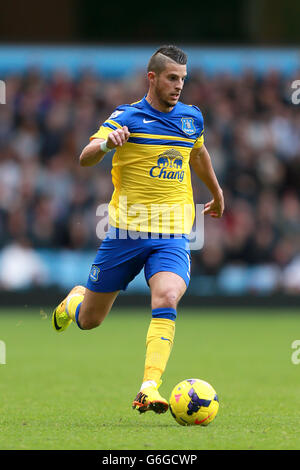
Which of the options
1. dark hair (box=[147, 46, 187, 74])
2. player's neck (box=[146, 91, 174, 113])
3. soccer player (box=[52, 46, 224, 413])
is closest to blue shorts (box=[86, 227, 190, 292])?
soccer player (box=[52, 46, 224, 413])

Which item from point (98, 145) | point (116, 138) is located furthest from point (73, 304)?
point (116, 138)

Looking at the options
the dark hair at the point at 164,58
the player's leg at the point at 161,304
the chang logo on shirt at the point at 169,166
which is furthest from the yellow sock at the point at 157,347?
the dark hair at the point at 164,58

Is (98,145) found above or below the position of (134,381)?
above

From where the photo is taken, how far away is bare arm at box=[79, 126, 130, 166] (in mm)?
5934

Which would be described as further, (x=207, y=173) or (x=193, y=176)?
(x=193, y=176)

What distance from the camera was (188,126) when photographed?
21.9 ft

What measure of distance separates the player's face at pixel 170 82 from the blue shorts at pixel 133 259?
0.95m

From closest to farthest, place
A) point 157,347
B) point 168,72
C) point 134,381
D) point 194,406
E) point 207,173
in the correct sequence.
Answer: point 194,406 < point 157,347 < point 168,72 < point 207,173 < point 134,381

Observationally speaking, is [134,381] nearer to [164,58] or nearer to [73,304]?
[73,304]

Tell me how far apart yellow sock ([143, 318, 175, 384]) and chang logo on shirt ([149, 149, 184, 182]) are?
104cm

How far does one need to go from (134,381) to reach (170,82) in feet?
10.1

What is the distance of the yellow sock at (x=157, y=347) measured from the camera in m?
6.05

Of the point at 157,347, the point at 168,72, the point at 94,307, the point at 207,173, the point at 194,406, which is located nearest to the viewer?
the point at 194,406
